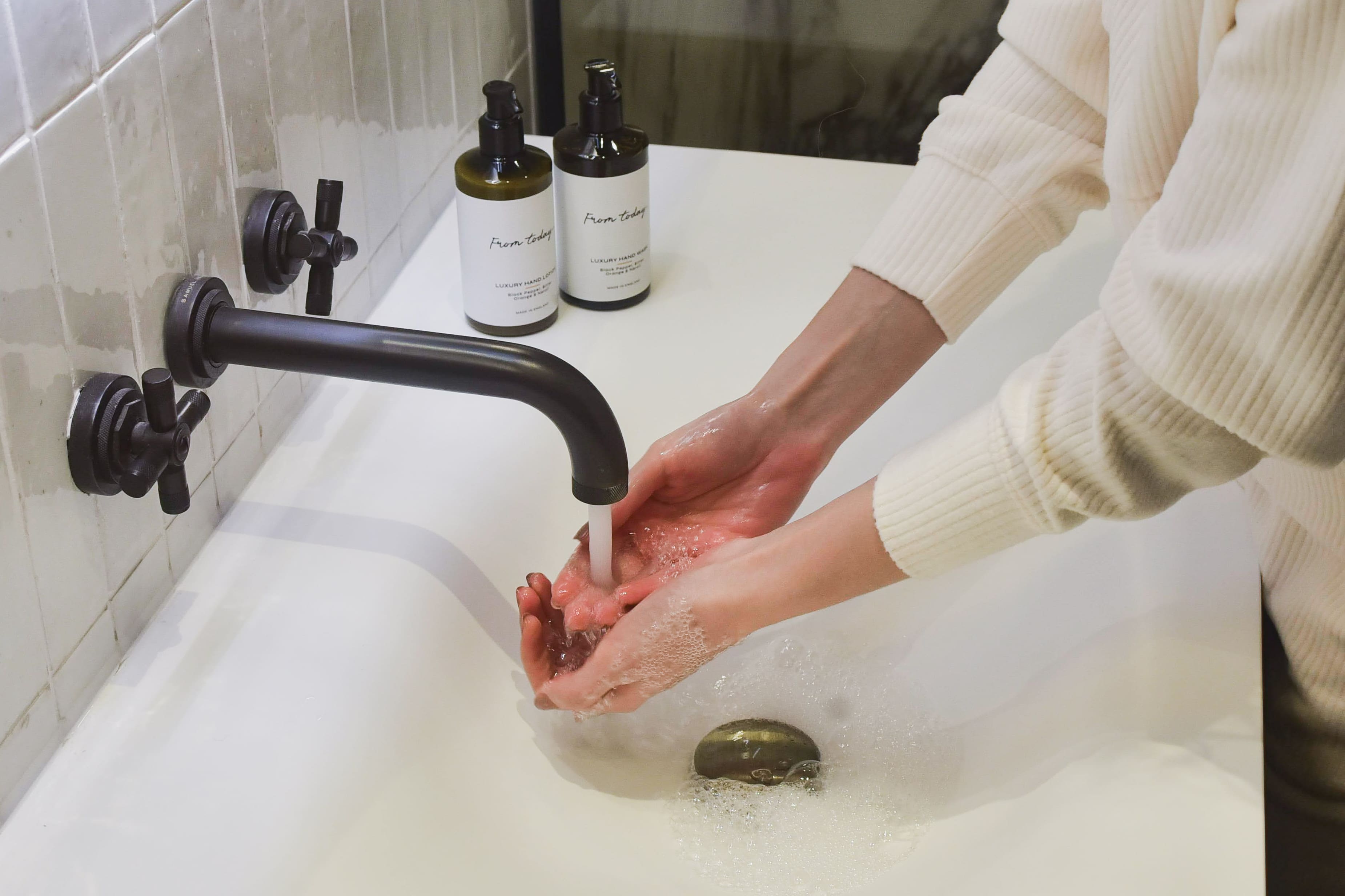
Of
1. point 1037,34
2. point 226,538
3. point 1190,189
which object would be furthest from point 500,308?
point 1190,189

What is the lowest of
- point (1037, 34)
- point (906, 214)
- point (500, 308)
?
point (500, 308)

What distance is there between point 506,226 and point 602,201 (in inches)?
A: 3.3

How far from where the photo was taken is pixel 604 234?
897 millimetres

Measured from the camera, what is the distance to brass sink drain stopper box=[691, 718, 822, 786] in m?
0.67

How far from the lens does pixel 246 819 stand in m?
0.55

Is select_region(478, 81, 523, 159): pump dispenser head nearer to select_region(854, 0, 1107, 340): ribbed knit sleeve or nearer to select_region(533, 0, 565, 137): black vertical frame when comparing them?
select_region(854, 0, 1107, 340): ribbed knit sleeve

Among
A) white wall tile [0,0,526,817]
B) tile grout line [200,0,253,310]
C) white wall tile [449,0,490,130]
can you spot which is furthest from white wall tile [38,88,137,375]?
white wall tile [449,0,490,130]

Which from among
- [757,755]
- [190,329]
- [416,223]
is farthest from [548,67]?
[757,755]

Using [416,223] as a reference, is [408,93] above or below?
above

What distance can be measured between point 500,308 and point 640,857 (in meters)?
0.40

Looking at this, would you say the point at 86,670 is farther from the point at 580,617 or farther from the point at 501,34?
the point at 501,34

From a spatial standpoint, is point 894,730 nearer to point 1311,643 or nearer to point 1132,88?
point 1311,643

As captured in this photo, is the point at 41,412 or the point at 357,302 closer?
the point at 41,412

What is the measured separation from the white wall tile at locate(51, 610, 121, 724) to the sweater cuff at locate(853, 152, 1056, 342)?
47cm
